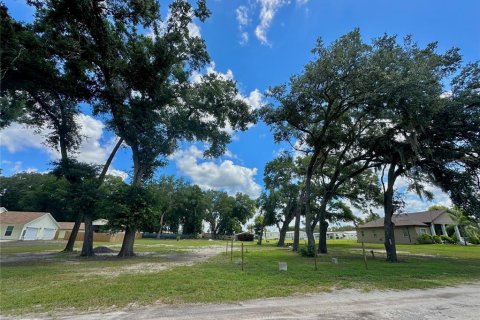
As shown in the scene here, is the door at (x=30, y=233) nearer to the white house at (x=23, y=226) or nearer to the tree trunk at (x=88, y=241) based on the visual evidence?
the white house at (x=23, y=226)

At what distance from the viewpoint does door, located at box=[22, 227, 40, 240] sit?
38094mm

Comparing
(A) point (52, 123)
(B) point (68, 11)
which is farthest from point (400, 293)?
(A) point (52, 123)

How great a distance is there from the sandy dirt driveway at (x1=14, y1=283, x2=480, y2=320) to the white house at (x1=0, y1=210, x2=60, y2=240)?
4360 centimetres

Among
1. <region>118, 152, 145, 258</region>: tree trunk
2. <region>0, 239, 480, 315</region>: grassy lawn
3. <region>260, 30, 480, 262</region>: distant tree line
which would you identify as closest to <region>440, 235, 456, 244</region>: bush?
<region>260, 30, 480, 262</region>: distant tree line

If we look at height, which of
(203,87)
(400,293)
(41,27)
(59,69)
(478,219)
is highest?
(203,87)

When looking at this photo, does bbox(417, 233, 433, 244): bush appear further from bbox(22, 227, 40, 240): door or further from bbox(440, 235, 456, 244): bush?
bbox(22, 227, 40, 240): door

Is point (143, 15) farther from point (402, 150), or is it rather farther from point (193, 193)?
point (193, 193)

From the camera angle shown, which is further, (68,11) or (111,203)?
(111,203)

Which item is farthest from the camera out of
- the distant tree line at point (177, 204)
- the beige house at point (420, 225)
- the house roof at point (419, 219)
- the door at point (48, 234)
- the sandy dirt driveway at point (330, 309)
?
the distant tree line at point (177, 204)

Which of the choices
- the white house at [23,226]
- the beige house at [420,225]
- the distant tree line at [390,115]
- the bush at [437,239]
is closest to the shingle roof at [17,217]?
the white house at [23,226]

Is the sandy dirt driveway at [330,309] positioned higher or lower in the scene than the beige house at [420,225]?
lower

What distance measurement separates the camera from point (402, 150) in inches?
577

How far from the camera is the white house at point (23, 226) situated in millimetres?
37344

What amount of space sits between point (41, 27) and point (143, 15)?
429 centimetres
